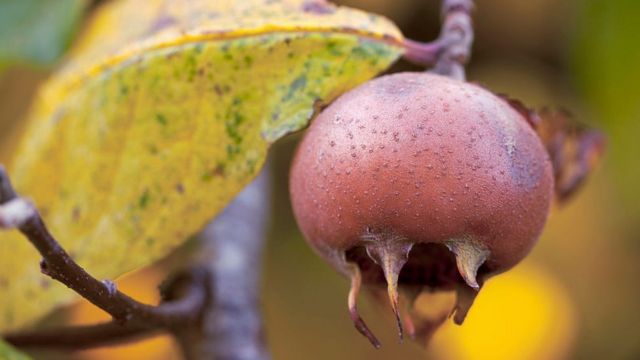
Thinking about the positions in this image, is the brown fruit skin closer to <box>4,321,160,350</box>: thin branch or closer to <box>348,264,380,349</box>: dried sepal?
<box>348,264,380,349</box>: dried sepal

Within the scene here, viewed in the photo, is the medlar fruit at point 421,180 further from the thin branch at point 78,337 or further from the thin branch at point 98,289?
the thin branch at point 78,337

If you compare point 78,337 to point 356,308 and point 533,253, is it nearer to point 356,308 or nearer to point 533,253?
point 356,308

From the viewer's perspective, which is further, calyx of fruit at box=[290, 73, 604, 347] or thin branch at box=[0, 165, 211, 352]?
calyx of fruit at box=[290, 73, 604, 347]

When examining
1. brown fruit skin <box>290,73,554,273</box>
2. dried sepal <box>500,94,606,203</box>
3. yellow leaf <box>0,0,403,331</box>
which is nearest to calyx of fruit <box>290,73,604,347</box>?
brown fruit skin <box>290,73,554,273</box>

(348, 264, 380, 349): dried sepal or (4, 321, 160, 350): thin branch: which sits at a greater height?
(348, 264, 380, 349): dried sepal

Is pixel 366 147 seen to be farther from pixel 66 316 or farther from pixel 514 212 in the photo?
pixel 66 316

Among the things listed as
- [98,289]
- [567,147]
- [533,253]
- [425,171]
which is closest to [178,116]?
[98,289]

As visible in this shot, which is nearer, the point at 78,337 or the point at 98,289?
the point at 98,289
